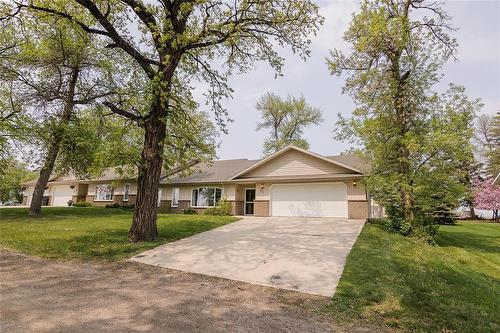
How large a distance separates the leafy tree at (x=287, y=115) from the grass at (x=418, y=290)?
95.4 feet

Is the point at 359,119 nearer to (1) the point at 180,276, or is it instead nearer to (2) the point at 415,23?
(2) the point at 415,23

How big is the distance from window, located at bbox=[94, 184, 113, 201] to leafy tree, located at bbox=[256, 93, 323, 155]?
1993 centimetres

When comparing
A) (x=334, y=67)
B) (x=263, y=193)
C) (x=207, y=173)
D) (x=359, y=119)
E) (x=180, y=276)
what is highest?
(x=334, y=67)

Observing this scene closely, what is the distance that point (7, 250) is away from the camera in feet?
30.1

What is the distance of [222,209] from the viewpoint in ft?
71.6

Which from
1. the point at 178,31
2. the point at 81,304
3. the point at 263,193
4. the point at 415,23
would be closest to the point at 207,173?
the point at 263,193

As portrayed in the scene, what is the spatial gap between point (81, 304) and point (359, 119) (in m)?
14.2

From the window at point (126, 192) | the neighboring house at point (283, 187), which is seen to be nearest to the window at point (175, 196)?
the neighboring house at point (283, 187)

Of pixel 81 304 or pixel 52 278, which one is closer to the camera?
pixel 81 304

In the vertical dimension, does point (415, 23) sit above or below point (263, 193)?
above

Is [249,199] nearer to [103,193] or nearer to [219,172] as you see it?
[219,172]

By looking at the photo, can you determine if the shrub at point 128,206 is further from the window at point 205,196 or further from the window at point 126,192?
the window at point 205,196

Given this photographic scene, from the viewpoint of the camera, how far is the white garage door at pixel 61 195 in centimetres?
3394

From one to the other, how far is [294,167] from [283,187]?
1676 millimetres
